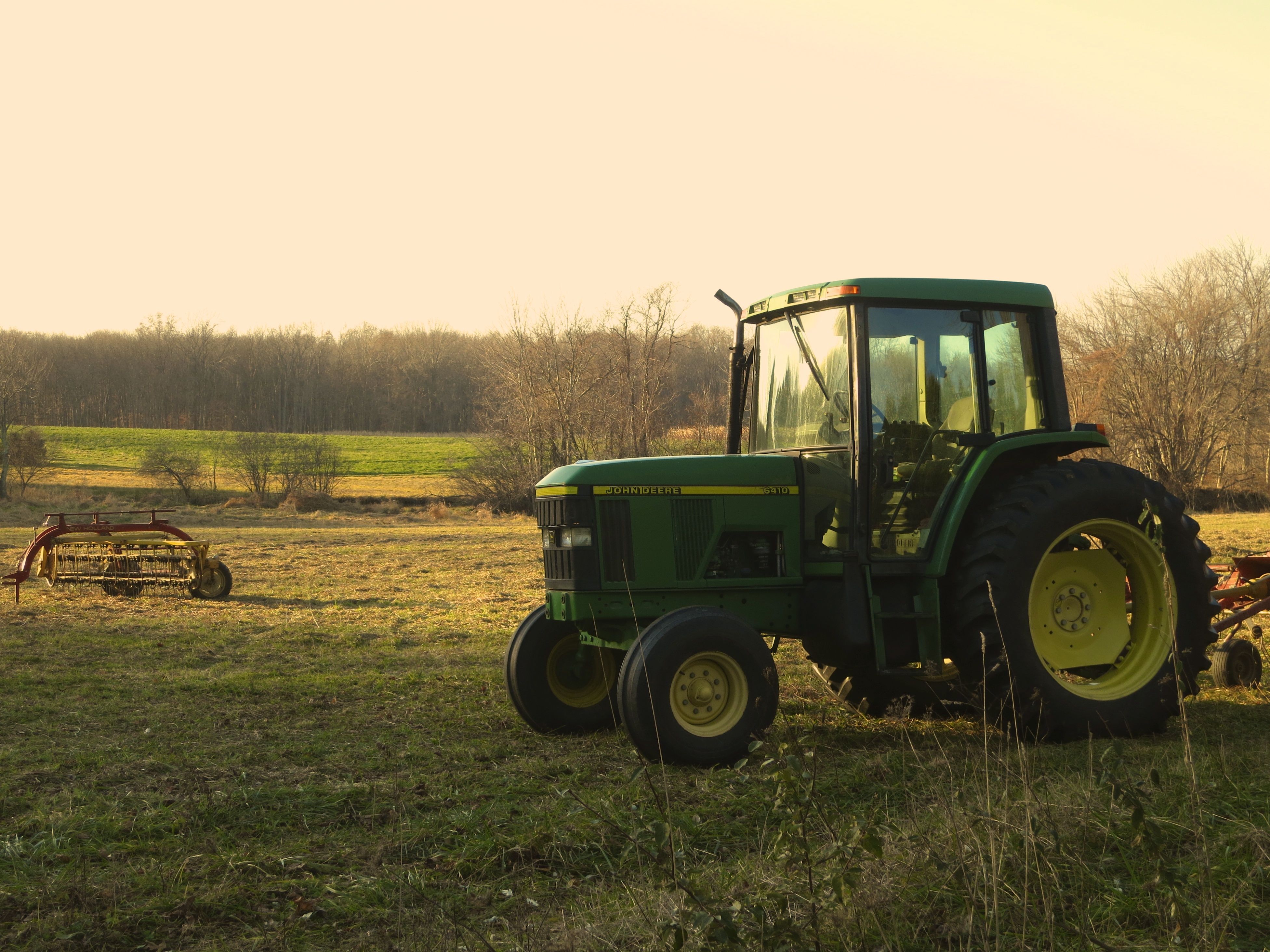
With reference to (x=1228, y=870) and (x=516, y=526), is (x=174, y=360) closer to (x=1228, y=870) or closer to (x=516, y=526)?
(x=516, y=526)

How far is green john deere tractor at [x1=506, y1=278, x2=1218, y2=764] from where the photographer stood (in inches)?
231

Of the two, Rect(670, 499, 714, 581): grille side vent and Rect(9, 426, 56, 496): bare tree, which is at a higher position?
Rect(9, 426, 56, 496): bare tree

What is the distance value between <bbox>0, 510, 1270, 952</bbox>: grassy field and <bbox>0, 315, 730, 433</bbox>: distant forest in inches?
2352

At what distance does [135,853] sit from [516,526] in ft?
91.2

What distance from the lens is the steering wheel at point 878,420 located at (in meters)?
6.13

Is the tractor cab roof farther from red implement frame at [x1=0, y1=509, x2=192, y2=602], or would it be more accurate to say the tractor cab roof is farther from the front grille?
red implement frame at [x1=0, y1=509, x2=192, y2=602]

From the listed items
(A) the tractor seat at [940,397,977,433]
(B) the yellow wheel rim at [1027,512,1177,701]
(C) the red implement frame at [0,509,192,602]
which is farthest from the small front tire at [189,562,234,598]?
(B) the yellow wheel rim at [1027,512,1177,701]

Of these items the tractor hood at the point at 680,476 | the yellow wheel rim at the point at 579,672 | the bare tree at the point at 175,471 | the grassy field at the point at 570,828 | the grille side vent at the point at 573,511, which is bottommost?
the grassy field at the point at 570,828

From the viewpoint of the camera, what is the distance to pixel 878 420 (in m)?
6.14

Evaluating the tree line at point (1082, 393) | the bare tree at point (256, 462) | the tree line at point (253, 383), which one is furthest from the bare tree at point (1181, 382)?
the tree line at point (253, 383)

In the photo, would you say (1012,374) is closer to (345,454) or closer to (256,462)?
(256,462)

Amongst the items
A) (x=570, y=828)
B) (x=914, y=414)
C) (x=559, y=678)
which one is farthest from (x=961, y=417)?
(x=570, y=828)

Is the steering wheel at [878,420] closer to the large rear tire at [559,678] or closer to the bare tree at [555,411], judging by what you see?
the large rear tire at [559,678]

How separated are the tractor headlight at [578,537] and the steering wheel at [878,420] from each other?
5.49 feet
